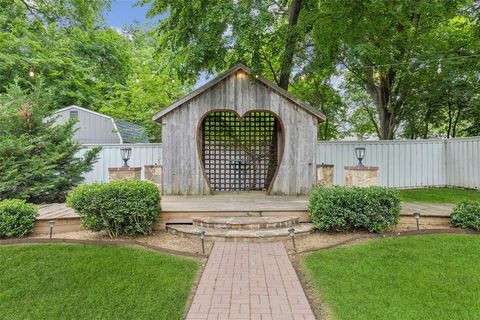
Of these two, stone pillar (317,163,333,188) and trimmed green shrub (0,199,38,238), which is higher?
stone pillar (317,163,333,188)

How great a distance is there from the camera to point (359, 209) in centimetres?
472

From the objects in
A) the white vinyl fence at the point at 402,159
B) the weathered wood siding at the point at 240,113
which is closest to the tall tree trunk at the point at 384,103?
the white vinyl fence at the point at 402,159

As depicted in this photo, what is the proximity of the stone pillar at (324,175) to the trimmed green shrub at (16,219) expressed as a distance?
6.51 metres

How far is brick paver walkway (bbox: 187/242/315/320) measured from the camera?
2.65 meters

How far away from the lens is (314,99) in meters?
14.4

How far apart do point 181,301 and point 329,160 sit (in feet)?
27.2

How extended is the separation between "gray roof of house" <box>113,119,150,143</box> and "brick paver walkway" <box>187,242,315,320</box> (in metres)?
9.78

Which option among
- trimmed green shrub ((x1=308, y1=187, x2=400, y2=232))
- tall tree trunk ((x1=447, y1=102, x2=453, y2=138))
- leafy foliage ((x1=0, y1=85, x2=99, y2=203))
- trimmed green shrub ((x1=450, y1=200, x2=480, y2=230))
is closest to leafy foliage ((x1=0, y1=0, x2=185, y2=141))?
leafy foliage ((x1=0, y1=85, x2=99, y2=203))

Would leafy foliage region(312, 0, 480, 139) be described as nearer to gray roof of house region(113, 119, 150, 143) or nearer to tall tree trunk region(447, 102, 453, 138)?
tall tree trunk region(447, 102, 453, 138)

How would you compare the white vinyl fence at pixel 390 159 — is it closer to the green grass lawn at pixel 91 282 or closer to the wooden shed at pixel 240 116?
the wooden shed at pixel 240 116

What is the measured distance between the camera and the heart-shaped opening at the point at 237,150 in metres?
8.93

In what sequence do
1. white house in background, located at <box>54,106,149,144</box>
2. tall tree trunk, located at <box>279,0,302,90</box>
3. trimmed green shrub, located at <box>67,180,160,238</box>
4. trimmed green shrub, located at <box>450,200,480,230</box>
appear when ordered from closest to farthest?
trimmed green shrub, located at <box>67,180,160,238</box>, trimmed green shrub, located at <box>450,200,480,230</box>, tall tree trunk, located at <box>279,0,302,90</box>, white house in background, located at <box>54,106,149,144</box>

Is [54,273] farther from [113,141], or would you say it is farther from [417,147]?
[417,147]

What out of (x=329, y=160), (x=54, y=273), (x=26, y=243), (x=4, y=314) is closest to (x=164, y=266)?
(x=54, y=273)
